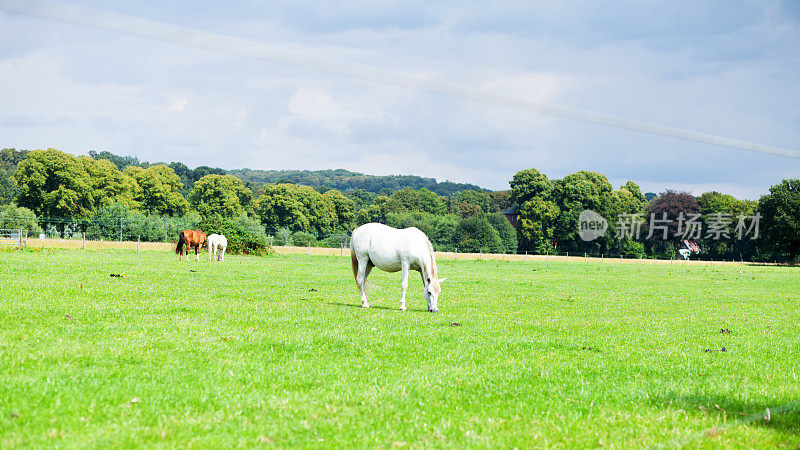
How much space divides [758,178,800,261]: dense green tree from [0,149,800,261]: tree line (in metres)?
0.14

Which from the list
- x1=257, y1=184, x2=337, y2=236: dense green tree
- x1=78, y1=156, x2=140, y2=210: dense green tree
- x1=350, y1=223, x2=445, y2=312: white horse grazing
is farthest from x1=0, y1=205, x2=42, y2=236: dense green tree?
x1=350, y1=223, x2=445, y2=312: white horse grazing

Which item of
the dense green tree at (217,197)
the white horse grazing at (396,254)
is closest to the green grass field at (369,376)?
the white horse grazing at (396,254)

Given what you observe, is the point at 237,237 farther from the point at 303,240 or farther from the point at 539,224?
the point at 539,224

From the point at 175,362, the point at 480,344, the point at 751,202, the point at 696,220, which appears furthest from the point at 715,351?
the point at 751,202

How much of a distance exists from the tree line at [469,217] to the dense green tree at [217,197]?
0.19 meters

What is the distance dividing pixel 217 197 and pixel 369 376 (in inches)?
4467

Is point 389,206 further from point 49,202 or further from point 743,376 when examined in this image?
point 743,376

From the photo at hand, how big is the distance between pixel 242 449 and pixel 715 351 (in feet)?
31.8

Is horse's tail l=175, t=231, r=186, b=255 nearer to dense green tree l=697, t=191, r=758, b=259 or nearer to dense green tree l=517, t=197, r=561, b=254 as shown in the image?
dense green tree l=517, t=197, r=561, b=254

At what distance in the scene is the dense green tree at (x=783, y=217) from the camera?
268 ft

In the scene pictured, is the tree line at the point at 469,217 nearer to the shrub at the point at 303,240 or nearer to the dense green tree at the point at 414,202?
the shrub at the point at 303,240

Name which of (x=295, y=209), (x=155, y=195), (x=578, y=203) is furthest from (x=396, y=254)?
(x=295, y=209)

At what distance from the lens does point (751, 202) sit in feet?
364

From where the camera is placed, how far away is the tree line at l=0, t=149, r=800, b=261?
86625 millimetres
